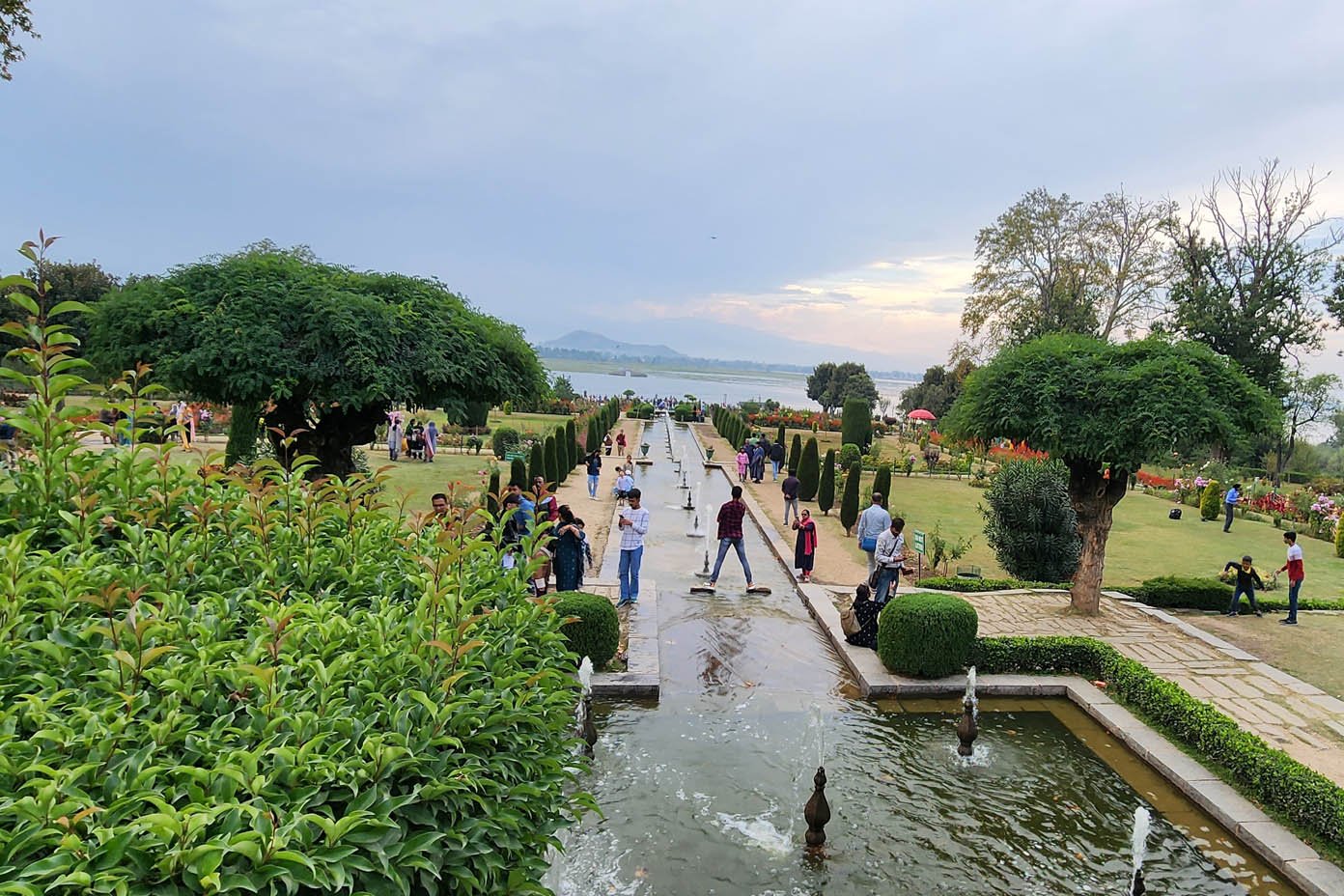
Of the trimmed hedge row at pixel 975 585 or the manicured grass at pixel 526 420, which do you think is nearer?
the trimmed hedge row at pixel 975 585

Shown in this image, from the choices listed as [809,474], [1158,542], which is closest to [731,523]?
[809,474]

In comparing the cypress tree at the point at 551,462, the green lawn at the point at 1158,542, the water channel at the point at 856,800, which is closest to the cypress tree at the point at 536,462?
the cypress tree at the point at 551,462

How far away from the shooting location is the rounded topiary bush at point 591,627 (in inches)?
307

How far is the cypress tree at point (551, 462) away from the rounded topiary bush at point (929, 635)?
12461mm

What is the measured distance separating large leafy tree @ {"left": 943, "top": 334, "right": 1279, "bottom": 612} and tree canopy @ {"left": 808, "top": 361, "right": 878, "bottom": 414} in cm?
5778

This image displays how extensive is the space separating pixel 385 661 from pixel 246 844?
925 millimetres

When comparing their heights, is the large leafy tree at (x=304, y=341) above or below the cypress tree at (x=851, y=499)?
above

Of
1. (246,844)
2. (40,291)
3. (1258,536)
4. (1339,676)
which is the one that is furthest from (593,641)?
(1258,536)

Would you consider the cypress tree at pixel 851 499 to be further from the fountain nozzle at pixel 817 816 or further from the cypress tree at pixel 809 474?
the fountain nozzle at pixel 817 816

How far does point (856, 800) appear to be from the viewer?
5973 millimetres

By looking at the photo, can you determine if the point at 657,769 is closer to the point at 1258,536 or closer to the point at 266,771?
A: the point at 266,771

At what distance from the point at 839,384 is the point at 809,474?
53.2m

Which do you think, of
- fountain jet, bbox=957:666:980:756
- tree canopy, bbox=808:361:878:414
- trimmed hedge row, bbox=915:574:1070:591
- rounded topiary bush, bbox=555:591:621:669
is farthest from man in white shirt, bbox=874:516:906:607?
tree canopy, bbox=808:361:878:414

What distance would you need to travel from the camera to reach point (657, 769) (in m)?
6.28
